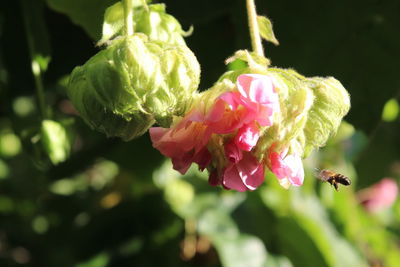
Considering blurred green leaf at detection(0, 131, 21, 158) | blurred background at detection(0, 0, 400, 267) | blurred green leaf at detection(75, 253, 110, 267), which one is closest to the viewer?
blurred background at detection(0, 0, 400, 267)

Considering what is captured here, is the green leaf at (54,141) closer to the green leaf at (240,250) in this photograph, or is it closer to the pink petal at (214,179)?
the pink petal at (214,179)

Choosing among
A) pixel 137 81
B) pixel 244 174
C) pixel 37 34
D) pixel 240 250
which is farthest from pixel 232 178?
pixel 240 250

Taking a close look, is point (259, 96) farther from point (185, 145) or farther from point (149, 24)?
point (149, 24)

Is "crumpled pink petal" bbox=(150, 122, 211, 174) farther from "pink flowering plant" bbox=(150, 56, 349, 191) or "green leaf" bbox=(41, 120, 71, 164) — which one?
"green leaf" bbox=(41, 120, 71, 164)

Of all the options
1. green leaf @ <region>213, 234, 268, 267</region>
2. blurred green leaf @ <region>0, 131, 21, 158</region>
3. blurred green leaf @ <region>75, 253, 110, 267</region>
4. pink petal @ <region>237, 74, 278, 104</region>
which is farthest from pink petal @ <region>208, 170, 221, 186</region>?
blurred green leaf @ <region>0, 131, 21, 158</region>

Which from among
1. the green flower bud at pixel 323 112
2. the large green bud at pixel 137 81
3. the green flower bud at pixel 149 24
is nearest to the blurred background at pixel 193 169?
the green flower bud at pixel 149 24

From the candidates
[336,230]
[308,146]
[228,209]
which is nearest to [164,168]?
[228,209]
